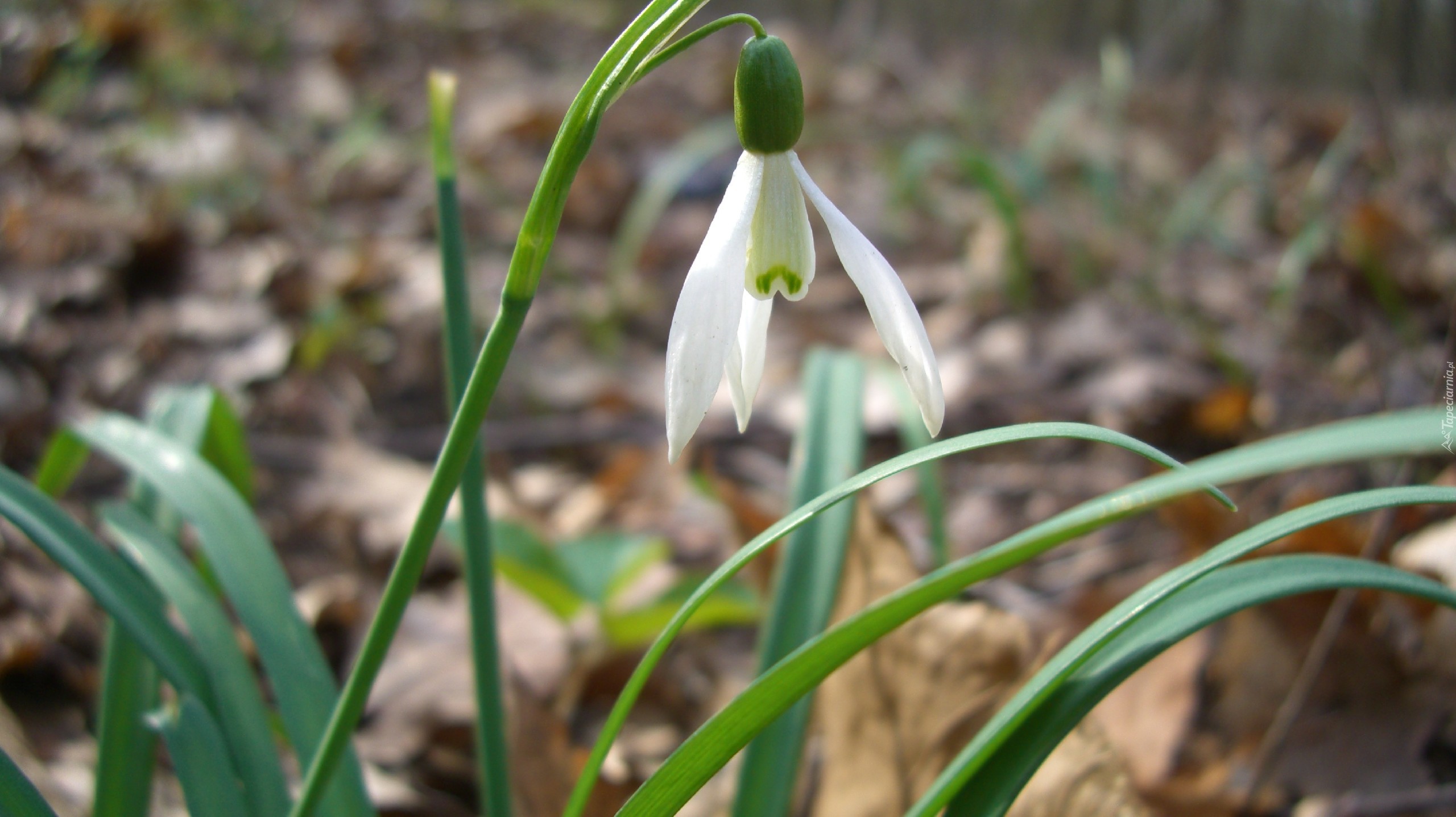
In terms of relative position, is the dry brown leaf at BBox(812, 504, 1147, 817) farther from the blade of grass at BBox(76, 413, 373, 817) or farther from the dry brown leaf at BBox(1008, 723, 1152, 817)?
the blade of grass at BBox(76, 413, 373, 817)

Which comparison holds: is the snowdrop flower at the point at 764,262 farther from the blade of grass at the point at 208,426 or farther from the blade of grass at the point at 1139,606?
the blade of grass at the point at 208,426

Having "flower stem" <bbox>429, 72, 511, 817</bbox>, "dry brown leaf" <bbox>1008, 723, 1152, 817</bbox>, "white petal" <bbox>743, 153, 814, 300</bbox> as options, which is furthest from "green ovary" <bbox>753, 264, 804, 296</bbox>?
"dry brown leaf" <bbox>1008, 723, 1152, 817</bbox>

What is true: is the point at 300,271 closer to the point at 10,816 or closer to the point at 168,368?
the point at 168,368

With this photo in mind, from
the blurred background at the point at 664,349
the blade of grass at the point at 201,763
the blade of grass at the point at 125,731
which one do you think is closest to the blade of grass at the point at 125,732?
the blade of grass at the point at 125,731

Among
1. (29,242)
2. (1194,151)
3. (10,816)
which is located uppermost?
(1194,151)

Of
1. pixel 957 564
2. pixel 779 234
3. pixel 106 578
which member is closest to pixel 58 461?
pixel 106 578

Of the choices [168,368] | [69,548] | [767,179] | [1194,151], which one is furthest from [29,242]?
[1194,151]

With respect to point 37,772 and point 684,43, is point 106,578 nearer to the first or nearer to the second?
point 37,772
